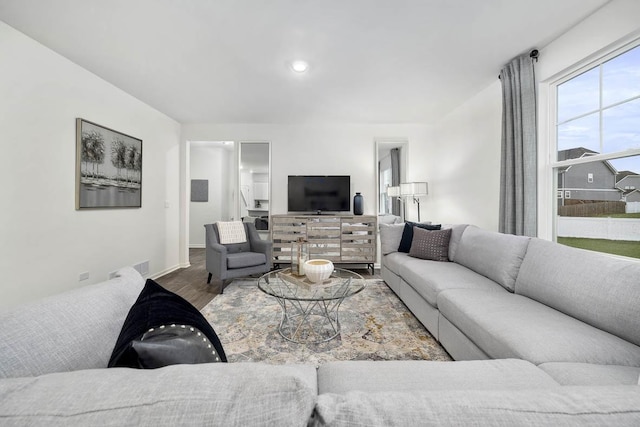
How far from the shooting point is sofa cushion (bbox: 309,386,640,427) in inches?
15.2

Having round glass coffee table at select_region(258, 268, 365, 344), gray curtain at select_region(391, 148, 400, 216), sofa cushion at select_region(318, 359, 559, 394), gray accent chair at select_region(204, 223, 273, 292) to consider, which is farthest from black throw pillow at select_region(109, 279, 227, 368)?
gray curtain at select_region(391, 148, 400, 216)

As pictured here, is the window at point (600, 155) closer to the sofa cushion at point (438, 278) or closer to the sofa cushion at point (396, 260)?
the sofa cushion at point (438, 278)

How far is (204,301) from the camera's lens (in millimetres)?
2975

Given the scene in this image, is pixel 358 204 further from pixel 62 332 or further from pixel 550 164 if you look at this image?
pixel 62 332

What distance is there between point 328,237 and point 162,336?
3634 mm

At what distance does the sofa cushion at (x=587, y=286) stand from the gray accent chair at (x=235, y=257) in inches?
110

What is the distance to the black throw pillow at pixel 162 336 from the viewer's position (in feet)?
1.90

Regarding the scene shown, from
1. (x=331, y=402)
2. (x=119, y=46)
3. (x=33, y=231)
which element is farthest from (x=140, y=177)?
(x=331, y=402)

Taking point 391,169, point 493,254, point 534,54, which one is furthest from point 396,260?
point 391,169

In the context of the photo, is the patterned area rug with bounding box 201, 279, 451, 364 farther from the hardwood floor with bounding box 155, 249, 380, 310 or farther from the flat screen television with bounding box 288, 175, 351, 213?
the flat screen television with bounding box 288, 175, 351, 213

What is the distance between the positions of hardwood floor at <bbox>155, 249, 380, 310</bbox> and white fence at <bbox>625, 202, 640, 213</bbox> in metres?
2.68

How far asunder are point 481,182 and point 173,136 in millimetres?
4737

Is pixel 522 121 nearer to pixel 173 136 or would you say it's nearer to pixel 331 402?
pixel 331 402

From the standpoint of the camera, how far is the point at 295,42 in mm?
2289
